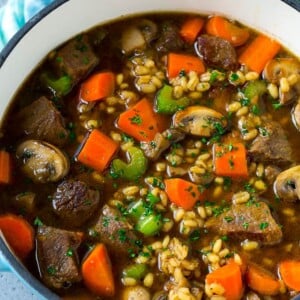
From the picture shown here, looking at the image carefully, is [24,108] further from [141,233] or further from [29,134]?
[141,233]

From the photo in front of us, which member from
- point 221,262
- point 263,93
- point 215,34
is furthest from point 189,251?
point 215,34

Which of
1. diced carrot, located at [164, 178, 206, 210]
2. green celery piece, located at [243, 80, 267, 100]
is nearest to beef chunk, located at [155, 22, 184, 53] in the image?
green celery piece, located at [243, 80, 267, 100]

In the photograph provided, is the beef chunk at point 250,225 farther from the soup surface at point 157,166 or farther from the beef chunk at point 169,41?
the beef chunk at point 169,41

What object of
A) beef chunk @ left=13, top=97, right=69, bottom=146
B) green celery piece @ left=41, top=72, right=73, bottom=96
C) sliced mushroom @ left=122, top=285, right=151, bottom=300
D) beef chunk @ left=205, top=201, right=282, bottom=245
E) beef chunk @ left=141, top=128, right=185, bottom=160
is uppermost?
green celery piece @ left=41, top=72, right=73, bottom=96

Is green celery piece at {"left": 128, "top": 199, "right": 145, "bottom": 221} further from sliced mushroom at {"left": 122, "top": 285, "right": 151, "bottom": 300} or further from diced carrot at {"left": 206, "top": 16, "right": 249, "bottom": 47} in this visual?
diced carrot at {"left": 206, "top": 16, "right": 249, "bottom": 47}

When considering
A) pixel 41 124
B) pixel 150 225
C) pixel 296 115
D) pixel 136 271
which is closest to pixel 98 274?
pixel 136 271

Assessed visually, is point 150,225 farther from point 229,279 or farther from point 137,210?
point 229,279
